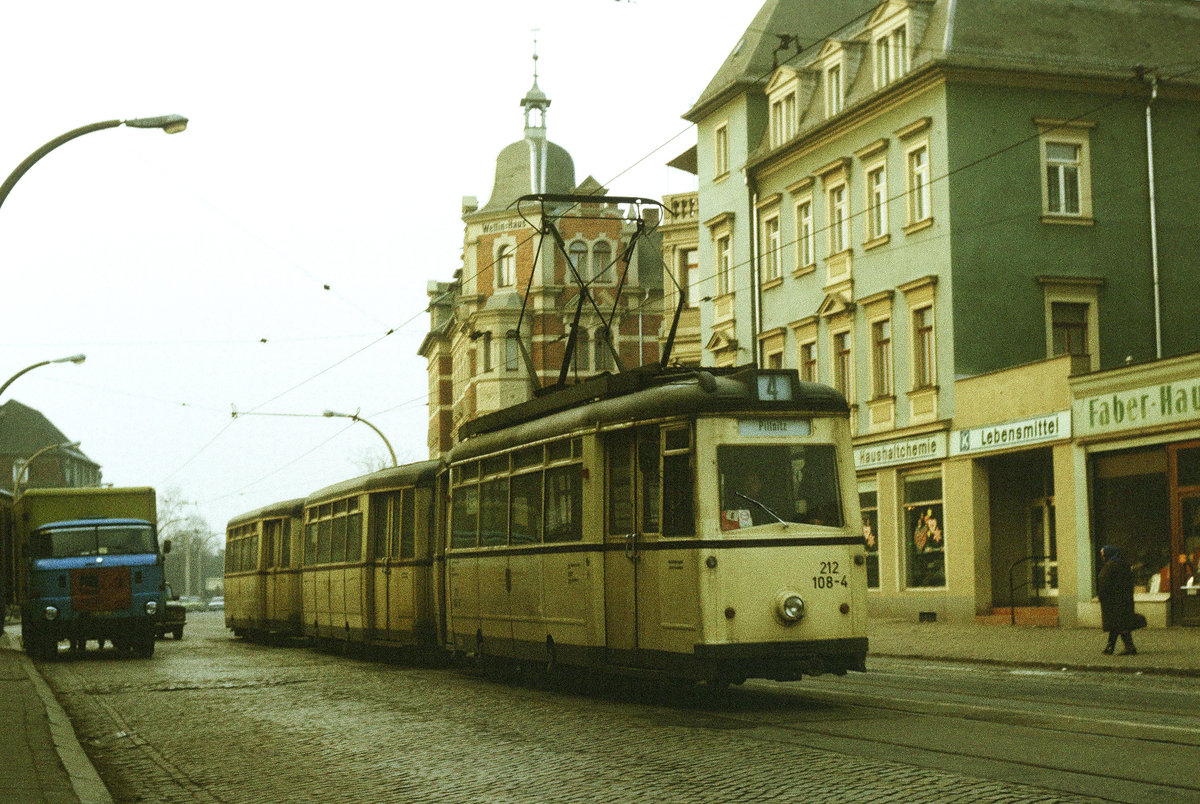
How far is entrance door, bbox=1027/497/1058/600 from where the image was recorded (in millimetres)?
32147

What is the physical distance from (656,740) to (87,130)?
11580mm

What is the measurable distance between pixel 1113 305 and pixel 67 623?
21.3m

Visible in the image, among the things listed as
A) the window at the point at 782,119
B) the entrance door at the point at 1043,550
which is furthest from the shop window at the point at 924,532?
the window at the point at 782,119

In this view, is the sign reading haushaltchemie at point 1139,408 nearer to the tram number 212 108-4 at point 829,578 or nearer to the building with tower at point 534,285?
the tram number 212 108-4 at point 829,578

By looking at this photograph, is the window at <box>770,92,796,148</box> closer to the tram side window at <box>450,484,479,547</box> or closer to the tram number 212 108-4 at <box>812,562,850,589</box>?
the tram side window at <box>450,484,479,547</box>

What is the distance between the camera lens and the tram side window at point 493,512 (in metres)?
18.5

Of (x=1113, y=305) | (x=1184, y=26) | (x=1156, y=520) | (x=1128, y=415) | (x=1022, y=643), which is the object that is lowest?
(x=1022, y=643)

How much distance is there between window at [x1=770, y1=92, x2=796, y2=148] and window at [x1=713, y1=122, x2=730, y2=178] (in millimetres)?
2355

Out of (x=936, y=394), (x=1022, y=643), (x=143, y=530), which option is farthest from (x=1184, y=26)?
(x=143, y=530)

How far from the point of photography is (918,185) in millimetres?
35406

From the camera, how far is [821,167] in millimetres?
39469

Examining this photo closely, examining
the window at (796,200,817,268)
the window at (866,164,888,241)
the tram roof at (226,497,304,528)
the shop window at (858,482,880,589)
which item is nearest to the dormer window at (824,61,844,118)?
the window at (866,164,888,241)

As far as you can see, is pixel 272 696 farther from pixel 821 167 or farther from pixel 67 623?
pixel 821 167

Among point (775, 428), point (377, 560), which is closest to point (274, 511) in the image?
point (377, 560)
